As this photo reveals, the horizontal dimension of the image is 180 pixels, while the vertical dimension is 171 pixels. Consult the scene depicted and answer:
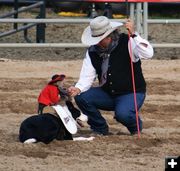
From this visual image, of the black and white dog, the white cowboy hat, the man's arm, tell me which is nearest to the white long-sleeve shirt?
the man's arm

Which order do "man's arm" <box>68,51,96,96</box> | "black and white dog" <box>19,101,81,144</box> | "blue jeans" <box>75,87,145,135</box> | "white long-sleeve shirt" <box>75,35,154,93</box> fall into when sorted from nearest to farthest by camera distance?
"black and white dog" <box>19,101,81,144</box> → "white long-sleeve shirt" <box>75,35,154,93</box> → "blue jeans" <box>75,87,145,135</box> → "man's arm" <box>68,51,96,96</box>

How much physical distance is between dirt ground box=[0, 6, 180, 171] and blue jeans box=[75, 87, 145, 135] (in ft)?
0.51

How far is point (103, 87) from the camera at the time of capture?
8.66 metres

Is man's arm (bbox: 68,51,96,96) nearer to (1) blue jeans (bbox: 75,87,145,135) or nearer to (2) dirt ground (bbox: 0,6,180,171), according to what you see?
(1) blue jeans (bbox: 75,87,145,135)

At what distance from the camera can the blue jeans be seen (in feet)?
27.7

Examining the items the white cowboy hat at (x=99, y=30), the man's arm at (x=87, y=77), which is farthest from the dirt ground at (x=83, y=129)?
the white cowboy hat at (x=99, y=30)

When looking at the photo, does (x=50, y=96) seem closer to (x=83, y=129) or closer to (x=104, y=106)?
(x=104, y=106)

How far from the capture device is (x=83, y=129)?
30.1 feet

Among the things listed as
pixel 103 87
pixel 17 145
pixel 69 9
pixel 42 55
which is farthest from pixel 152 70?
pixel 69 9

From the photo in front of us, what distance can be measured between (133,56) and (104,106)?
1.93ft

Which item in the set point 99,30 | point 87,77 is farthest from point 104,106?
point 99,30

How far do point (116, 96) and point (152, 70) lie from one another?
16.2 ft

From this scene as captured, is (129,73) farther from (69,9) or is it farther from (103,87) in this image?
(69,9)

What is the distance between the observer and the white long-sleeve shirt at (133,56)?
326 inches
